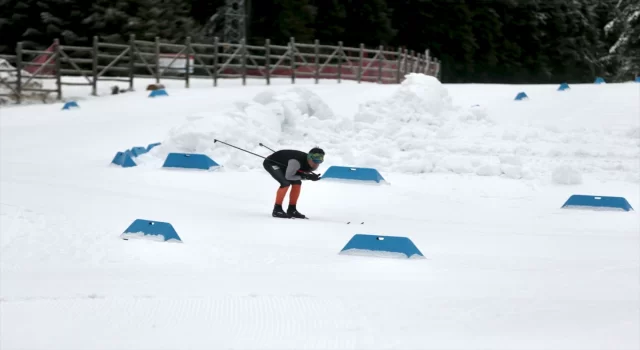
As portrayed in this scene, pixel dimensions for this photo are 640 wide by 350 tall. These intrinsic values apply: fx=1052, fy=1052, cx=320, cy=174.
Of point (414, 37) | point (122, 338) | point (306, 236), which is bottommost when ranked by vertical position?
point (414, 37)

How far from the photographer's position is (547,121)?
24219 millimetres

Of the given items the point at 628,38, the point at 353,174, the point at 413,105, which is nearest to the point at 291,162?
the point at 353,174

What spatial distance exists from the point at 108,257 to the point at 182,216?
9.83 ft

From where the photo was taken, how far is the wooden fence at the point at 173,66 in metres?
29.9

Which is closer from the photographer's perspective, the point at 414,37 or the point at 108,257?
the point at 108,257

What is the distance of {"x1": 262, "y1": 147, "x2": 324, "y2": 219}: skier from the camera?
1184 centimetres

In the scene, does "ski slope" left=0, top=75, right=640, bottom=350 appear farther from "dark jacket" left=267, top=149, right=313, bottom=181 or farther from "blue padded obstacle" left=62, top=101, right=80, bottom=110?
"blue padded obstacle" left=62, top=101, right=80, bottom=110

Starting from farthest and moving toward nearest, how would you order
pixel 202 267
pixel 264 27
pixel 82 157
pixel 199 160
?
1. pixel 264 27
2. pixel 82 157
3. pixel 199 160
4. pixel 202 267

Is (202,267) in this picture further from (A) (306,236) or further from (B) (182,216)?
(B) (182,216)

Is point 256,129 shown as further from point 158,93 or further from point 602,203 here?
point 158,93

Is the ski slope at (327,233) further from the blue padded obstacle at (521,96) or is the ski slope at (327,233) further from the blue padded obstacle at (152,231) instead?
the blue padded obstacle at (521,96)

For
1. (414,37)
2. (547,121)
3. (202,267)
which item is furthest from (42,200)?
(414,37)

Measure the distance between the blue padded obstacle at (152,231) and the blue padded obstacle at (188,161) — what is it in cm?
652

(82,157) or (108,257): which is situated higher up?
(108,257)
